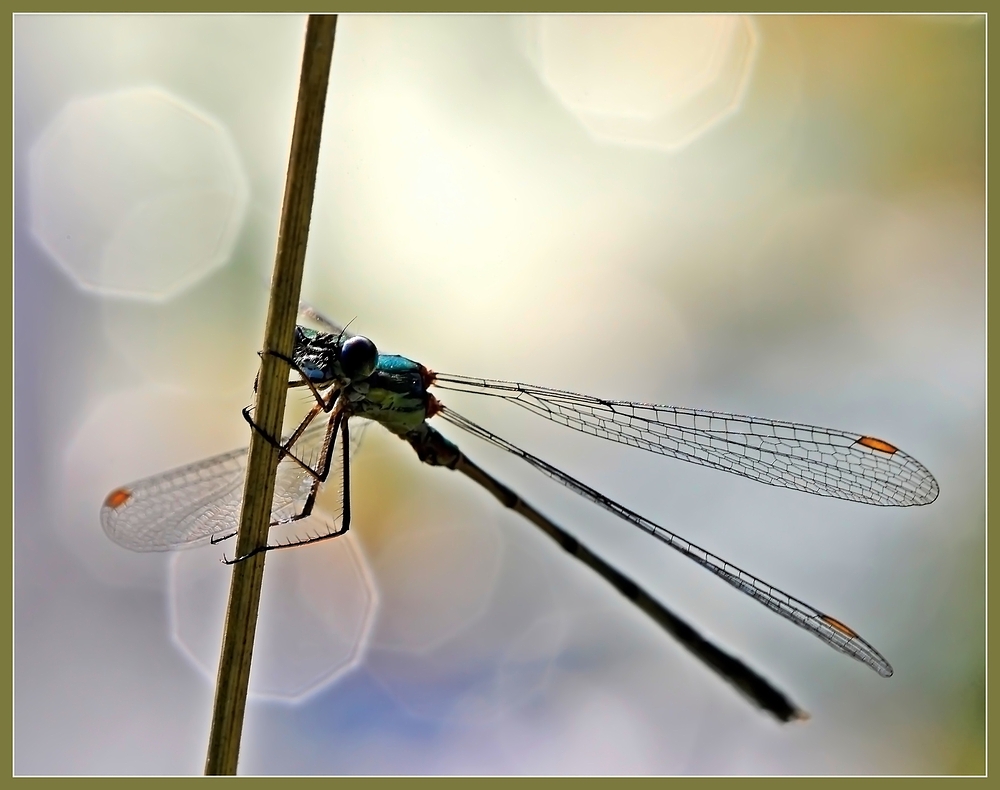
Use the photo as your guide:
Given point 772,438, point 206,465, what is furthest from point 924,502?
point 206,465

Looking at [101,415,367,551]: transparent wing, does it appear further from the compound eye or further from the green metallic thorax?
the compound eye

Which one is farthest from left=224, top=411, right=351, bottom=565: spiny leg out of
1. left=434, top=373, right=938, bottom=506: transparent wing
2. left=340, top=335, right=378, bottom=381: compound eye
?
left=434, top=373, right=938, bottom=506: transparent wing

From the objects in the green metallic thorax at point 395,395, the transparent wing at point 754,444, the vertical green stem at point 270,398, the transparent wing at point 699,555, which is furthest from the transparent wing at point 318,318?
the vertical green stem at point 270,398

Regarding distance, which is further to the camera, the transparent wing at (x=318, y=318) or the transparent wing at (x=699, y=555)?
the transparent wing at (x=699, y=555)

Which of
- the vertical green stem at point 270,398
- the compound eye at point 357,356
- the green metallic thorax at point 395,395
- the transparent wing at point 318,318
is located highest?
the transparent wing at point 318,318

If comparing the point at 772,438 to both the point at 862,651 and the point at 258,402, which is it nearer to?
the point at 862,651

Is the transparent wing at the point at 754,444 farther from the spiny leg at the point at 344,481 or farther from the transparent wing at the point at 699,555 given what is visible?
the spiny leg at the point at 344,481

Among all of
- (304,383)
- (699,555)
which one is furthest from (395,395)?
(699,555)
